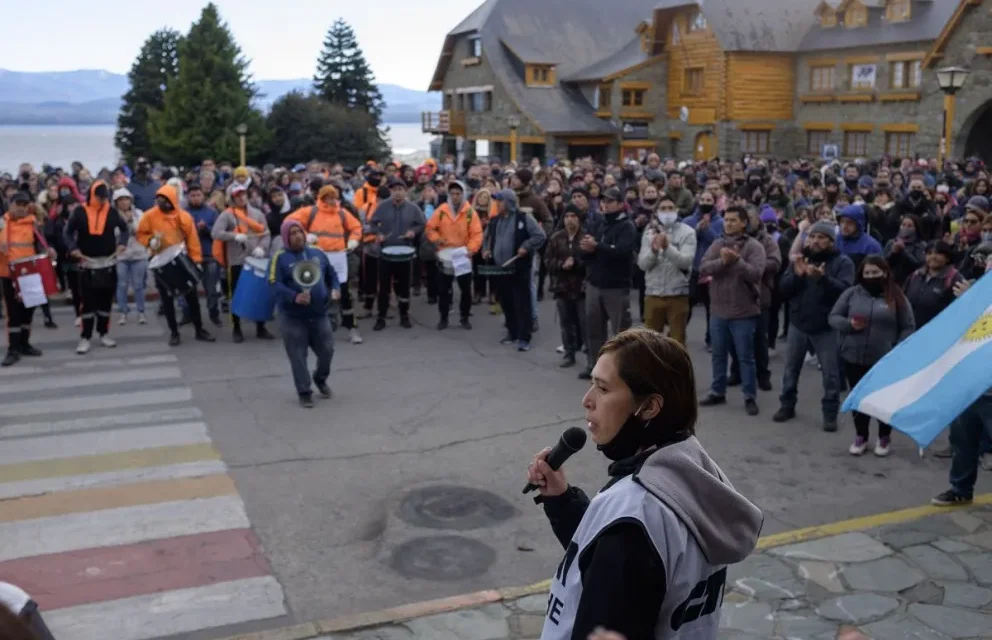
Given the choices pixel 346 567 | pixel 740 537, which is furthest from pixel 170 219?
pixel 740 537

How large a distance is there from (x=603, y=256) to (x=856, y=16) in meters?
36.9

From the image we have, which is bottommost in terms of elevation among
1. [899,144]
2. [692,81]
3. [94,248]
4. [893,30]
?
[94,248]

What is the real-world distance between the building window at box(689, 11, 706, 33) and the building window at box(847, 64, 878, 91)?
7.31 m

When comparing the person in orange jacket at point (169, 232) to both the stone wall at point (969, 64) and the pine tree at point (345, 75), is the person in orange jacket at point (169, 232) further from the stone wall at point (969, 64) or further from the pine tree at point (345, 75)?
the pine tree at point (345, 75)

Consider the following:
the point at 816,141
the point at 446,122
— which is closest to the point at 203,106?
the point at 446,122

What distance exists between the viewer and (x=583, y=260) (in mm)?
11367

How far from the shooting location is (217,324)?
1450 centimetres

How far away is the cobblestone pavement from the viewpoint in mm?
5477

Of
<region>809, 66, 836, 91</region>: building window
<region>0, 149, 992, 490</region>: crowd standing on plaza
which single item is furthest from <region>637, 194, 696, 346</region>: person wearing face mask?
<region>809, 66, 836, 91</region>: building window

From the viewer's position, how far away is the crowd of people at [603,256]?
9.31 m

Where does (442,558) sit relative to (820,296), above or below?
below

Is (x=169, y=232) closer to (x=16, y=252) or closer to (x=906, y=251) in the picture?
(x=16, y=252)

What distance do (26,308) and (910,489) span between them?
10196mm

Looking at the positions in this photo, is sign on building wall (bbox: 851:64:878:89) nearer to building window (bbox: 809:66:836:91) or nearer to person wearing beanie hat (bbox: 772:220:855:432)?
building window (bbox: 809:66:836:91)
